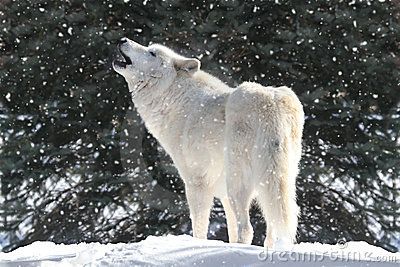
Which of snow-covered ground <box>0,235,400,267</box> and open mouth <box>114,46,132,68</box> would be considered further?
open mouth <box>114,46,132,68</box>

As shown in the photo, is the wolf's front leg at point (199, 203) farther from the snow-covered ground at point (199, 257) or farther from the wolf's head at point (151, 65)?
the snow-covered ground at point (199, 257)

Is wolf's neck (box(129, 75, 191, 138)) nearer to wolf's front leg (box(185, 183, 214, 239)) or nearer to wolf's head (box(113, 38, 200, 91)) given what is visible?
wolf's head (box(113, 38, 200, 91))

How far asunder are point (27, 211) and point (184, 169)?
449 cm

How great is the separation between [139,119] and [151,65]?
347cm

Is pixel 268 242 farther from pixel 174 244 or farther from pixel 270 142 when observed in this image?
pixel 174 244

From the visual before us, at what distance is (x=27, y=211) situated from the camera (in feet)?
29.1

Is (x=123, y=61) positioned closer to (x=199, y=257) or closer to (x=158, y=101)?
(x=158, y=101)

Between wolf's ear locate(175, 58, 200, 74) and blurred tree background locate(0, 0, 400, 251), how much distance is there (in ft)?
10.5

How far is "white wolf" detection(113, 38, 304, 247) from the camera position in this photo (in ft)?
14.0

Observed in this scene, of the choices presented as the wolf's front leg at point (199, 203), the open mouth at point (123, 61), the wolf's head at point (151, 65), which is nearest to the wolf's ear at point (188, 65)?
the wolf's head at point (151, 65)

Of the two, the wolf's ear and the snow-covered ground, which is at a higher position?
the wolf's ear

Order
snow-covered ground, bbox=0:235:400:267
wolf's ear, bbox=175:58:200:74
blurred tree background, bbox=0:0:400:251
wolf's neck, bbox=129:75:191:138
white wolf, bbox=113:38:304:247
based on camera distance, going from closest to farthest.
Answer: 1. snow-covered ground, bbox=0:235:400:267
2. white wolf, bbox=113:38:304:247
3. wolf's neck, bbox=129:75:191:138
4. wolf's ear, bbox=175:58:200:74
5. blurred tree background, bbox=0:0:400:251

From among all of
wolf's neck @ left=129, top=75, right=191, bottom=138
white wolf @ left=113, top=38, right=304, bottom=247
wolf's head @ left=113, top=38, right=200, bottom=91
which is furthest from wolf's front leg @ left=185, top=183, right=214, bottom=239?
wolf's head @ left=113, top=38, right=200, bottom=91

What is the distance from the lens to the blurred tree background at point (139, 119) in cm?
868
